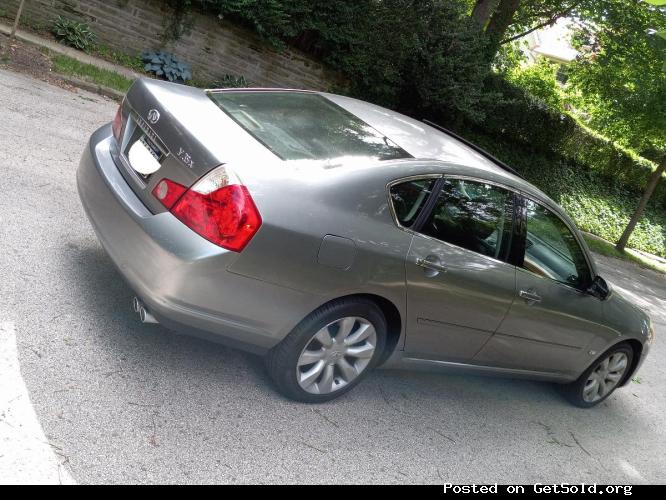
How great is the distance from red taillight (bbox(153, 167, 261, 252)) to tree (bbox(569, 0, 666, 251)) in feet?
49.4

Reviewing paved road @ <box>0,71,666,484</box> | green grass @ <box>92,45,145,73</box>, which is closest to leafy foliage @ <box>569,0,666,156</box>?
Result: green grass @ <box>92,45,145,73</box>

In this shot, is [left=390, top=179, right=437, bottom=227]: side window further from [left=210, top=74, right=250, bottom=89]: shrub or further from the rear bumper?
[left=210, top=74, right=250, bottom=89]: shrub

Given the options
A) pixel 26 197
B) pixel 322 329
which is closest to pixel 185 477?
pixel 322 329

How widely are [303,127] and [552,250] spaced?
1.99 metres

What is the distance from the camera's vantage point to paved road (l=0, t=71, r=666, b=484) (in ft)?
10.2

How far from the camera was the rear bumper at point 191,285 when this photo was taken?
3.20m

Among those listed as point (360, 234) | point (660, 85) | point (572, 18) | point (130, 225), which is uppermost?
point (572, 18)

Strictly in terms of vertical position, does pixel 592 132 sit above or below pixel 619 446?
above

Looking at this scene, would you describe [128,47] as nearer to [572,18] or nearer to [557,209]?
[557,209]

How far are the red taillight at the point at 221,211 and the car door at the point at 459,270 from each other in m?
1.01

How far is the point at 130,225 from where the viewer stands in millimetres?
3459

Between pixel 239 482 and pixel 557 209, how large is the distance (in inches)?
117

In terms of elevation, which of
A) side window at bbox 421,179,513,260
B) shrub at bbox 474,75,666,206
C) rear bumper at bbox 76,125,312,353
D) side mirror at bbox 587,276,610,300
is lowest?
rear bumper at bbox 76,125,312,353

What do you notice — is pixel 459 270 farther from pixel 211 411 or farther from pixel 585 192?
pixel 585 192
